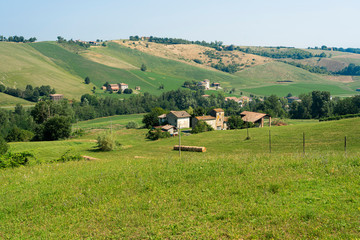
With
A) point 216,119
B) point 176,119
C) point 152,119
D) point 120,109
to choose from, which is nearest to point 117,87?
point 120,109

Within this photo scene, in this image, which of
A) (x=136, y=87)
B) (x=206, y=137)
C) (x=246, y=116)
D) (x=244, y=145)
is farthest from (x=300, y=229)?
(x=136, y=87)

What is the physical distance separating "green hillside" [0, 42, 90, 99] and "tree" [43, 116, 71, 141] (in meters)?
89.1

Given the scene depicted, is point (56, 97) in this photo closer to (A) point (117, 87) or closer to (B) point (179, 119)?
(A) point (117, 87)

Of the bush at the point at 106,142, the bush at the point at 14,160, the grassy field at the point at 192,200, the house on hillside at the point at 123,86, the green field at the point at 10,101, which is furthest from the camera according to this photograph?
the house on hillside at the point at 123,86

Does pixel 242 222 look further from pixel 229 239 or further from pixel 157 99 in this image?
pixel 157 99

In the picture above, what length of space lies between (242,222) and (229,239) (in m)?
1.09

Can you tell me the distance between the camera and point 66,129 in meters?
73.9

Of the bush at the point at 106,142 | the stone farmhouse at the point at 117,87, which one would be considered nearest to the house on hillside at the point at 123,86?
the stone farmhouse at the point at 117,87

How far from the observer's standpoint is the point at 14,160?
69.1ft

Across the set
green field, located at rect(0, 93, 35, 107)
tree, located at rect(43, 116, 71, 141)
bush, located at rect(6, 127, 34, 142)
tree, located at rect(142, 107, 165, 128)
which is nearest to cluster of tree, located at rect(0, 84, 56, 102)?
green field, located at rect(0, 93, 35, 107)

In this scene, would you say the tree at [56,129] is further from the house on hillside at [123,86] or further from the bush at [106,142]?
the house on hillside at [123,86]

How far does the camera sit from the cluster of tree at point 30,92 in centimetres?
14688

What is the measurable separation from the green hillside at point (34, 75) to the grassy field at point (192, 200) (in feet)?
508

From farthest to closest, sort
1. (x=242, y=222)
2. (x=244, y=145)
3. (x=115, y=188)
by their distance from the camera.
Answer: (x=244, y=145)
(x=115, y=188)
(x=242, y=222)
